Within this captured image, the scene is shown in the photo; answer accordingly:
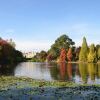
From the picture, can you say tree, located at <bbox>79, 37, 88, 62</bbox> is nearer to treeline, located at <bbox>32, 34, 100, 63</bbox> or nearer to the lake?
treeline, located at <bbox>32, 34, 100, 63</bbox>

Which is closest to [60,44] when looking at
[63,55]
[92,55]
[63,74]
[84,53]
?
[63,55]

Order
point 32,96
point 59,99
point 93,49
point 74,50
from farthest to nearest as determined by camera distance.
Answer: point 74,50 < point 93,49 < point 32,96 < point 59,99

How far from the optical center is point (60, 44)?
157m

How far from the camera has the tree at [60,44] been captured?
156m

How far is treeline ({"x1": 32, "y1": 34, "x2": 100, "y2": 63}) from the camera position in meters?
126

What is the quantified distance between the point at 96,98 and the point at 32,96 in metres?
4.04

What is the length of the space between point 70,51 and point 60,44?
12352 mm

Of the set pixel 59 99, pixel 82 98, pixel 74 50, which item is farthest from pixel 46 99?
pixel 74 50

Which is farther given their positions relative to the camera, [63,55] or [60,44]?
[60,44]

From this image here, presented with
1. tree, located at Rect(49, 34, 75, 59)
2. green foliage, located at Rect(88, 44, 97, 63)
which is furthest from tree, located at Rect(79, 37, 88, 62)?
tree, located at Rect(49, 34, 75, 59)

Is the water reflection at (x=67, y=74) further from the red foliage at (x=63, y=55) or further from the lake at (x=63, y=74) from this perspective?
the red foliage at (x=63, y=55)

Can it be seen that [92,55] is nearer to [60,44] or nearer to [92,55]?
[92,55]

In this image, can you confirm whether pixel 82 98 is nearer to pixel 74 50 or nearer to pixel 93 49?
pixel 93 49

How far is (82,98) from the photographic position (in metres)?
19.2
